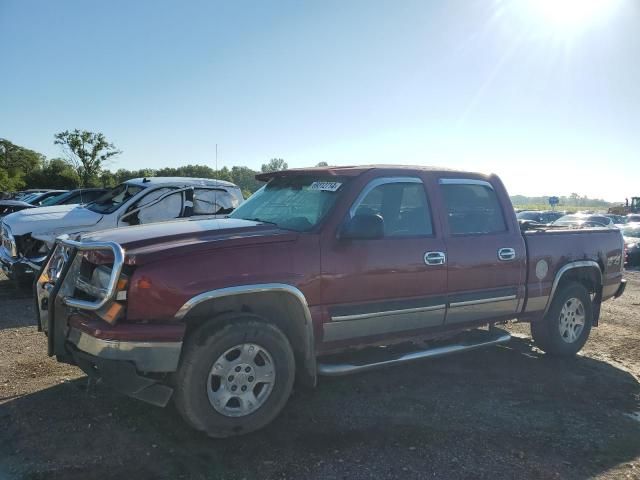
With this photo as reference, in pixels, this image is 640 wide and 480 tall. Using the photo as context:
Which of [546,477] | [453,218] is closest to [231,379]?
[546,477]

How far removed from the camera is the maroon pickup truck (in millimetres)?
3406

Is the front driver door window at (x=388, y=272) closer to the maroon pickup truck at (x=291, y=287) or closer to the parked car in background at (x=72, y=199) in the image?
the maroon pickup truck at (x=291, y=287)

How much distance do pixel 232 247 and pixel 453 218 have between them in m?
2.23

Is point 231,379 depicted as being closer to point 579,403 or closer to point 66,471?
point 66,471

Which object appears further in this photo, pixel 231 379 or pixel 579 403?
pixel 579 403

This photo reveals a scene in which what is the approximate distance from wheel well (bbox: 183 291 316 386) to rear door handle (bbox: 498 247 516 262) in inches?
85.1

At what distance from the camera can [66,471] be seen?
10.5ft

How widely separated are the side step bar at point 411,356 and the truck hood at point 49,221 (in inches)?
229

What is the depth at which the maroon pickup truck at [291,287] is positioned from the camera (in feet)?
11.2

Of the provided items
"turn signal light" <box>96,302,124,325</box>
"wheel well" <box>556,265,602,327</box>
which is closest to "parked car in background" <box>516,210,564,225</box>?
"wheel well" <box>556,265,602,327</box>

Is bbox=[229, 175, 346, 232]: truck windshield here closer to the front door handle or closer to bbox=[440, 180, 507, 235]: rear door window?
the front door handle

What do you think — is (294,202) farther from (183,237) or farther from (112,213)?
(112,213)

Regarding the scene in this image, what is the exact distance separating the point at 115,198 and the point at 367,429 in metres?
7.23

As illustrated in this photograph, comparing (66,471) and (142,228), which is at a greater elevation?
(142,228)
